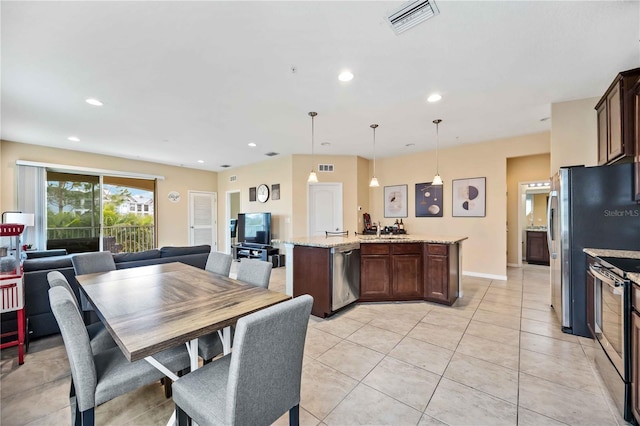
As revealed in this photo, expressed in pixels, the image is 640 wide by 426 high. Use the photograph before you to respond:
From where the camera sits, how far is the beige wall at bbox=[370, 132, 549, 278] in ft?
16.1

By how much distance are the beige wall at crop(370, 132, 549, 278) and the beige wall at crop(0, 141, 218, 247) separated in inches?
242

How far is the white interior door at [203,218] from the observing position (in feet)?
25.3

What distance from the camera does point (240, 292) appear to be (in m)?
1.82

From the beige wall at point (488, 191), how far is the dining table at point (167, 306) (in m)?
4.83

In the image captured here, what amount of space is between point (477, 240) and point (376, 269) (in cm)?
283

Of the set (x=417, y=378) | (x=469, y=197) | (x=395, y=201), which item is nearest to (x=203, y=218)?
(x=395, y=201)

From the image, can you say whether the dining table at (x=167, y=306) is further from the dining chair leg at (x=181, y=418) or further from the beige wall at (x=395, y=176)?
the beige wall at (x=395, y=176)

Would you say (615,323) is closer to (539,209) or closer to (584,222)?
(584,222)

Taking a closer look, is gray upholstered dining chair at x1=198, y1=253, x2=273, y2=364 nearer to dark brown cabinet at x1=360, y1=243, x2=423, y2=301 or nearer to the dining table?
the dining table

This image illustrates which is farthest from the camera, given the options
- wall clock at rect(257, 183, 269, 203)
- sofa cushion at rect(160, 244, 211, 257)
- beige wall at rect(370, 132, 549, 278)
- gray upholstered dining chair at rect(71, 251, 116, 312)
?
wall clock at rect(257, 183, 269, 203)

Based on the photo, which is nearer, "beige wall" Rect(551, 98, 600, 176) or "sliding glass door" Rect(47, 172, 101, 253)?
"beige wall" Rect(551, 98, 600, 176)

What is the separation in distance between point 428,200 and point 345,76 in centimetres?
393

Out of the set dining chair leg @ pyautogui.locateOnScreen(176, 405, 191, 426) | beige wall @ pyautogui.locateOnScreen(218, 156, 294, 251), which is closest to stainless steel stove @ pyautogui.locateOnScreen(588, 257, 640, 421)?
dining chair leg @ pyautogui.locateOnScreen(176, 405, 191, 426)

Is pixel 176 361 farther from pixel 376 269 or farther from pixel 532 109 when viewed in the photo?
pixel 532 109
